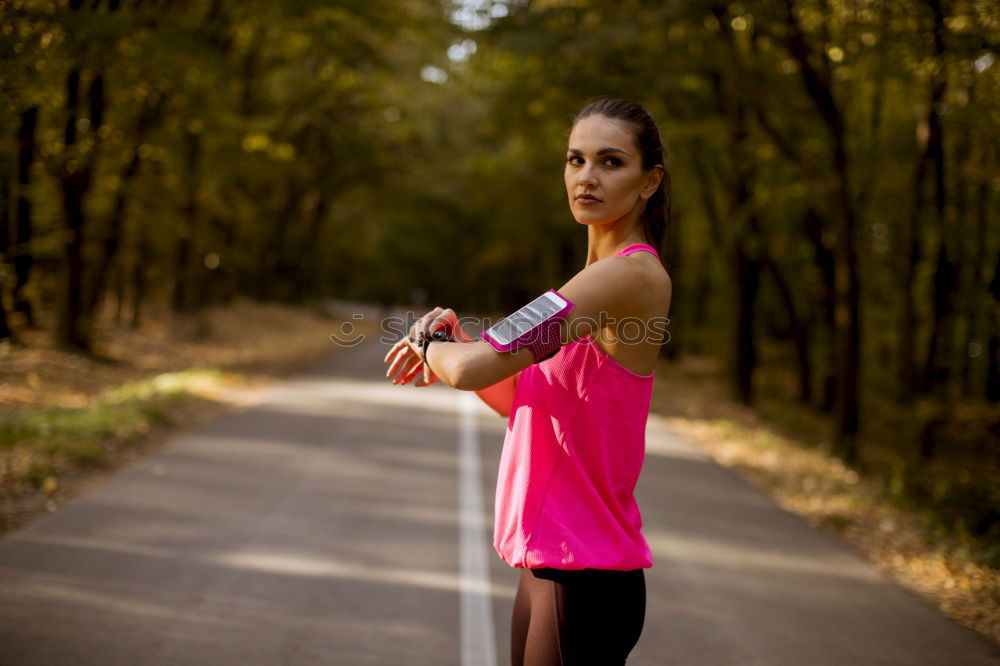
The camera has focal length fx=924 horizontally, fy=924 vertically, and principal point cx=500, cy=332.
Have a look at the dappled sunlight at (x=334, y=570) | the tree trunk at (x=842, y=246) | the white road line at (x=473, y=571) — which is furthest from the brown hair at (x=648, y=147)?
the tree trunk at (x=842, y=246)

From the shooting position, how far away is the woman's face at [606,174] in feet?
7.43

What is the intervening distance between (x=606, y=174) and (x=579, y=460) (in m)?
0.71

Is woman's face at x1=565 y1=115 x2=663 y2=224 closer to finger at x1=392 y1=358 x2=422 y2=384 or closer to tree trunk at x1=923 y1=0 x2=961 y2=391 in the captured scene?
finger at x1=392 y1=358 x2=422 y2=384

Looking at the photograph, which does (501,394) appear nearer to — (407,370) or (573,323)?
(407,370)

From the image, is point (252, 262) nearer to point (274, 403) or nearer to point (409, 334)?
point (274, 403)

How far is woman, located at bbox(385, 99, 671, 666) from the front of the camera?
2.24 metres

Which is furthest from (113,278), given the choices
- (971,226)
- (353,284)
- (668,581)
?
(353,284)

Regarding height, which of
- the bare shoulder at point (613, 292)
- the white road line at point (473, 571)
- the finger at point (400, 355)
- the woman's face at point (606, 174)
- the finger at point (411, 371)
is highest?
the woman's face at point (606, 174)

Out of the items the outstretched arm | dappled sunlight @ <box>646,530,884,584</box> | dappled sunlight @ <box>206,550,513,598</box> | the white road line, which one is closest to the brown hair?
the outstretched arm

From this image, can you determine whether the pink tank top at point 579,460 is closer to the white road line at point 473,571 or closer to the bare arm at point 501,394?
the bare arm at point 501,394

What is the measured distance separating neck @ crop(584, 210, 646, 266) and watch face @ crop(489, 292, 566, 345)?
1.07 feet

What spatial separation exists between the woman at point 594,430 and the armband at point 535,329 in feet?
0.44

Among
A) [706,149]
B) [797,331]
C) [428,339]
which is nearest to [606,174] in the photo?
[428,339]

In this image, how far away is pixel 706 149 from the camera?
19.0 metres
